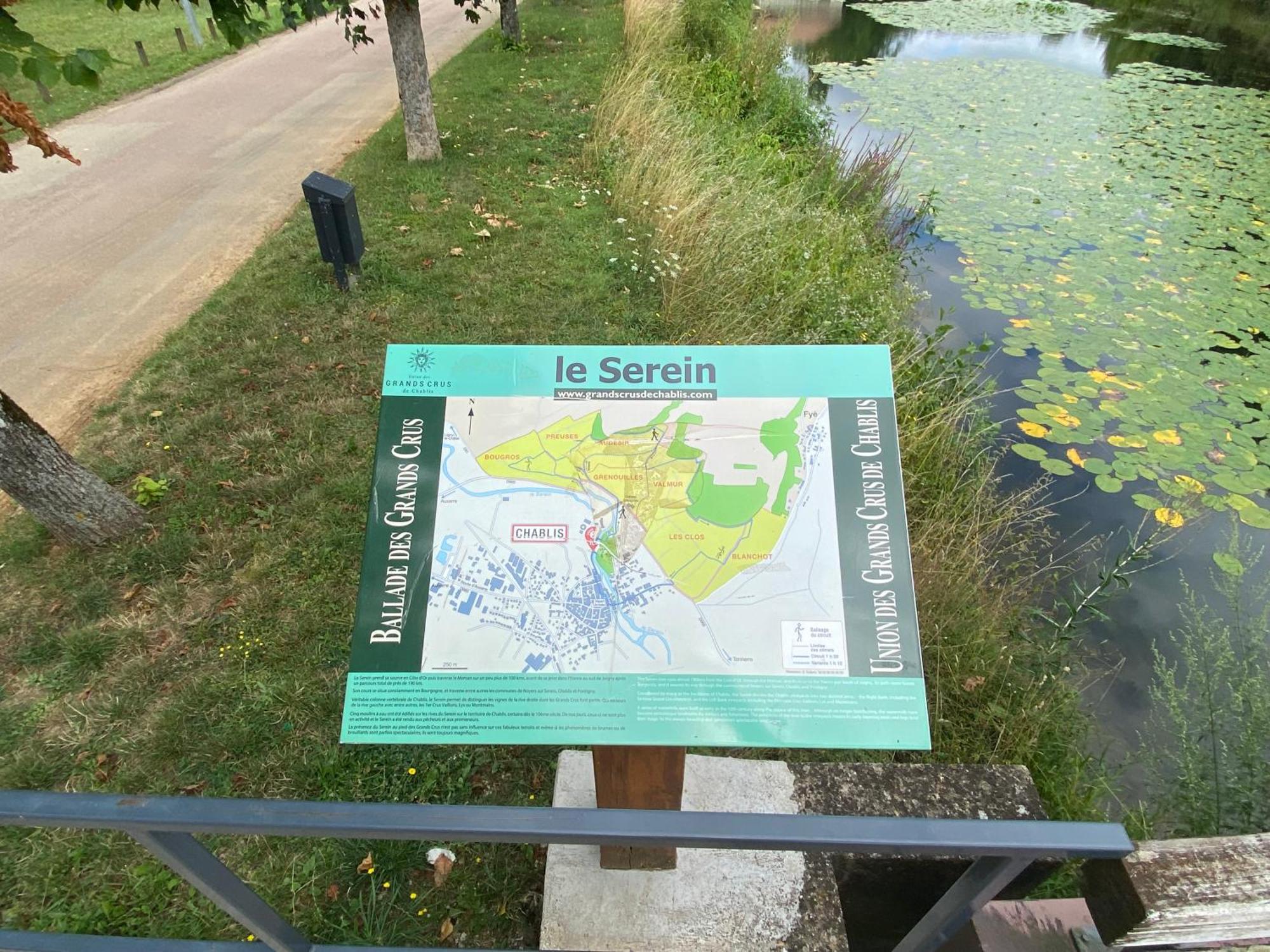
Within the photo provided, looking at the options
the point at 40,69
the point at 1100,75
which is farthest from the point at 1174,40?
the point at 40,69

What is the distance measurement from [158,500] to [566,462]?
290 centimetres

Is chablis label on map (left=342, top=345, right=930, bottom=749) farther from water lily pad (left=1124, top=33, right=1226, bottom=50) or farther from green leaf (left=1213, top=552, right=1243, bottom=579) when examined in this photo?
water lily pad (left=1124, top=33, right=1226, bottom=50)

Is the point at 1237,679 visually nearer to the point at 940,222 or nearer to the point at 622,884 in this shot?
the point at 622,884

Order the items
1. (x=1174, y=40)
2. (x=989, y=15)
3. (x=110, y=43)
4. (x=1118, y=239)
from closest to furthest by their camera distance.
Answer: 1. (x=1118, y=239)
2. (x=110, y=43)
3. (x=1174, y=40)
4. (x=989, y=15)

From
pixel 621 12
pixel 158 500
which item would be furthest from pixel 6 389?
pixel 621 12

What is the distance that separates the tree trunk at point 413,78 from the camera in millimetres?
6145

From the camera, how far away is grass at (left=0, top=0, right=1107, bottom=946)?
2.36 meters

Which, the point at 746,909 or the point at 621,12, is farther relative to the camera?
the point at 621,12

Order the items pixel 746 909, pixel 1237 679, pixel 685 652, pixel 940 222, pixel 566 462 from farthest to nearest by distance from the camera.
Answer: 1. pixel 940 222
2. pixel 1237 679
3. pixel 746 909
4. pixel 566 462
5. pixel 685 652

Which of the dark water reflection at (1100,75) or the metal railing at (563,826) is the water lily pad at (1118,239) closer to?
the dark water reflection at (1100,75)

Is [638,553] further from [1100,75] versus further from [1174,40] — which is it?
[1174,40]

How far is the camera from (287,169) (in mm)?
7340

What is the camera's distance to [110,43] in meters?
11.9

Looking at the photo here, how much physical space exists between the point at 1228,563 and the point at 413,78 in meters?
7.43
